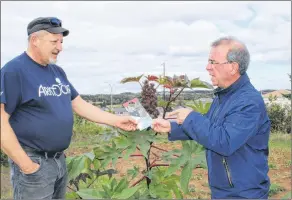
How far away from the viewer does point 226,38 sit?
2.74 meters

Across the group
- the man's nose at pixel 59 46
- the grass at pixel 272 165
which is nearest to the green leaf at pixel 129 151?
the man's nose at pixel 59 46

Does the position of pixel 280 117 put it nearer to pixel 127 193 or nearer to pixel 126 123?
pixel 126 123

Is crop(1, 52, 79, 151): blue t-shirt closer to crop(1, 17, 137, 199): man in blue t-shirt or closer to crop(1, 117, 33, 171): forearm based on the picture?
crop(1, 17, 137, 199): man in blue t-shirt

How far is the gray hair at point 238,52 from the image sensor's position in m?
2.67

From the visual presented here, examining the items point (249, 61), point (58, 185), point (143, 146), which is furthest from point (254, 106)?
point (58, 185)

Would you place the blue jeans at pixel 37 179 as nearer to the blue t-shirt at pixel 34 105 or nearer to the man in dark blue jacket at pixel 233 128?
the blue t-shirt at pixel 34 105

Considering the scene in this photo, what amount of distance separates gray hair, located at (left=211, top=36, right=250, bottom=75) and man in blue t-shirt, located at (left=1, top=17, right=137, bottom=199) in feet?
3.36

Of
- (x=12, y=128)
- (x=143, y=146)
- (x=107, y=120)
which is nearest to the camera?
(x=12, y=128)

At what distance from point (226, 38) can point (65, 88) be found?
1.09 metres

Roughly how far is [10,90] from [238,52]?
4.42ft

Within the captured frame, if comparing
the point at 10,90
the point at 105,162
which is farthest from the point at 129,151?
the point at 10,90

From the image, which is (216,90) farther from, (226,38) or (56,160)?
(56,160)

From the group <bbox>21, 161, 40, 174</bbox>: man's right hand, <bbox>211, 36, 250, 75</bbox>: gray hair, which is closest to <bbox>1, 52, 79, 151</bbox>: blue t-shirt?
<bbox>21, 161, 40, 174</bbox>: man's right hand

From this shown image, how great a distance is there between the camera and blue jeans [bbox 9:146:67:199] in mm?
2752
